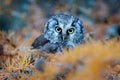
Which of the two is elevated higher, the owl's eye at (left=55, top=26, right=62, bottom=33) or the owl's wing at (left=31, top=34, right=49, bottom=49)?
the owl's eye at (left=55, top=26, right=62, bottom=33)

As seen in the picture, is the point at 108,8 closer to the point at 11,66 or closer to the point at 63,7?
the point at 63,7

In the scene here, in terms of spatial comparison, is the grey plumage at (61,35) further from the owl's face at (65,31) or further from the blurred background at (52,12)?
Answer: the blurred background at (52,12)

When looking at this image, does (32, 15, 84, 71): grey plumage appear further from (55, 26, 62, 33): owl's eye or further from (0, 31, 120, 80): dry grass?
(0, 31, 120, 80): dry grass

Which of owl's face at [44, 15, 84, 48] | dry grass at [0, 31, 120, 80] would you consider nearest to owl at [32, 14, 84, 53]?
owl's face at [44, 15, 84, 48]

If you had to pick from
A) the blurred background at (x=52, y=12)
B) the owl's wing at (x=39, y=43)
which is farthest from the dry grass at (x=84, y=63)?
the blurred background at (x=52, y=12)

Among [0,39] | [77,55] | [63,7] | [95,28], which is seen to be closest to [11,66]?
[77,55]
